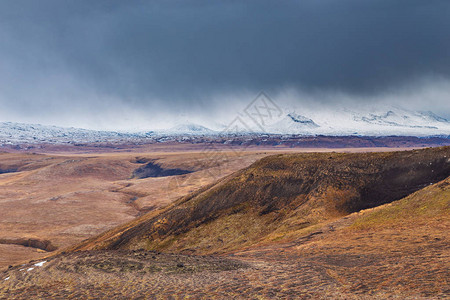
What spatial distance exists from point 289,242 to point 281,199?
389 inches

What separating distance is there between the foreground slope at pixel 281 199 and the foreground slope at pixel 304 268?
4.25 m

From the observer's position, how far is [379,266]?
609 inches

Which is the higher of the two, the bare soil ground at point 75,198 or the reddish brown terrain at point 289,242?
the reddish brown terrain at point 289,242

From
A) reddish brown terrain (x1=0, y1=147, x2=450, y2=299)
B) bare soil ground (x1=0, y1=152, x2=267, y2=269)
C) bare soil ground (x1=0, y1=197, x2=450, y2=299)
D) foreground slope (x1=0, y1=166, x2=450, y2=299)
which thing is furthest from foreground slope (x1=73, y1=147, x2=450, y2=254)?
bare soil ground (x1=0, y1=152, x2=267, y2=269)

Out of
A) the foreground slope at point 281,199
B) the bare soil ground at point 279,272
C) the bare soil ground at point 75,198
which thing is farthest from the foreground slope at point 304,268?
the bare soil ground at point 75,198

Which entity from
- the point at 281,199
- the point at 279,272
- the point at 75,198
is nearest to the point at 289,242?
the point at 279,272

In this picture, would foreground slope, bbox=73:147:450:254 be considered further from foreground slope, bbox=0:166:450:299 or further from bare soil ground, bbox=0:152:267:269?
bare soil ground, bbox=0:152:267:269

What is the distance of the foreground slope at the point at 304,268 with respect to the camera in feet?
44.6

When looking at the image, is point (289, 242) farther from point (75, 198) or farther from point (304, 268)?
point (75, 198)

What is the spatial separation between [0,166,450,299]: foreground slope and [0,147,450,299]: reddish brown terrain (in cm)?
7

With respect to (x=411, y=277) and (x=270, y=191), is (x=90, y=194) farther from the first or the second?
(x=411, y=277)

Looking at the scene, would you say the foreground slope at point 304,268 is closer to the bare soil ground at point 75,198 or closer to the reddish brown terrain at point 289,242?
the reddish brown terrain at point 289,242

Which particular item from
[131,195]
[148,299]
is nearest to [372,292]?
[148,299]

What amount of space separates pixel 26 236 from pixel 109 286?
156 feet
